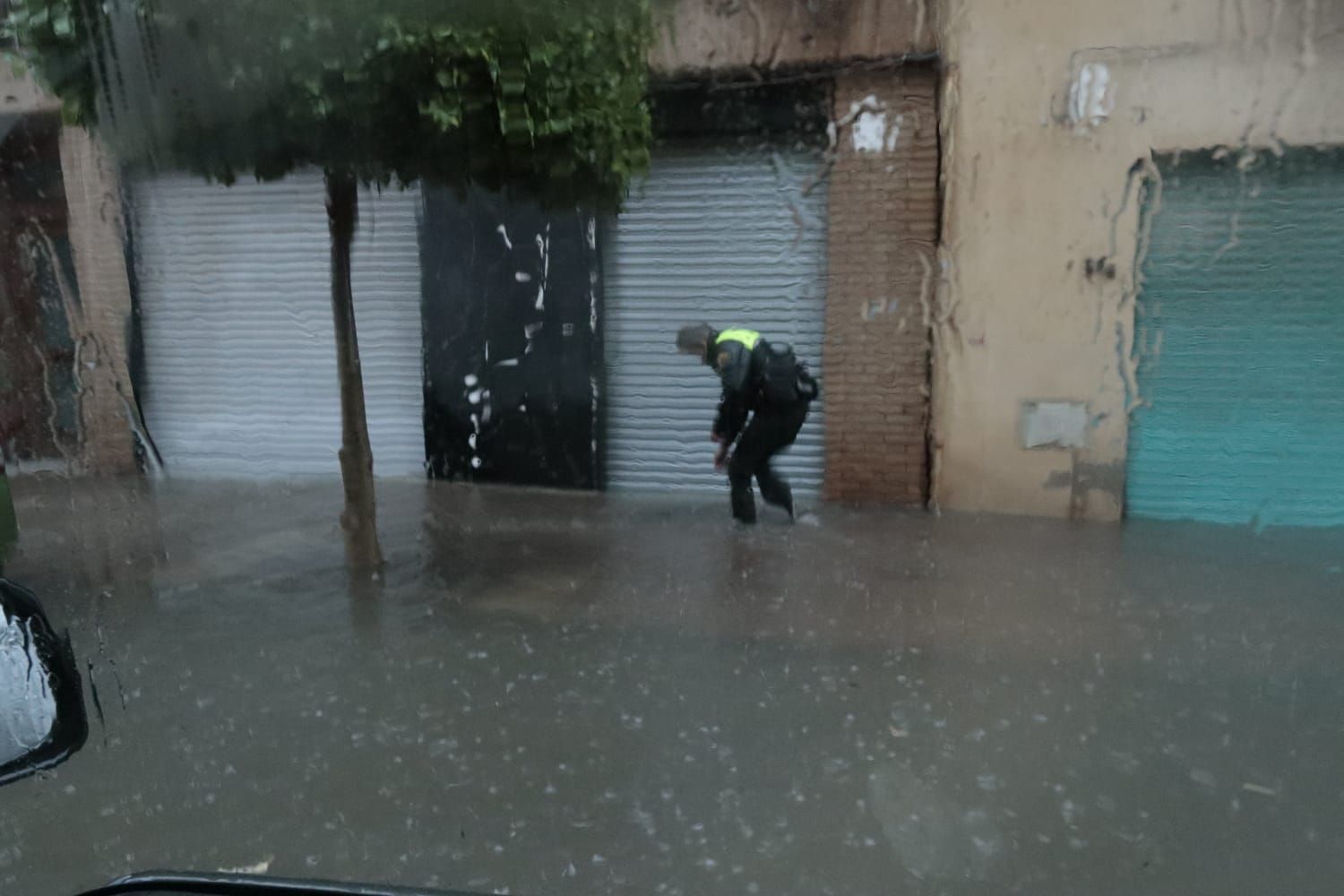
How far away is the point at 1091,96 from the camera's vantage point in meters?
3.95

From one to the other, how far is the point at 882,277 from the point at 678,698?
243 cm

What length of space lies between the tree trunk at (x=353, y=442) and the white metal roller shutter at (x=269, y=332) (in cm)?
4

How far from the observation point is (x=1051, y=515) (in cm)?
455

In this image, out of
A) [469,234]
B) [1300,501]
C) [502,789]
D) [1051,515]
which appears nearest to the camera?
[502,789]

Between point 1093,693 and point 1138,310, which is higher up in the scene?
point 1138,310

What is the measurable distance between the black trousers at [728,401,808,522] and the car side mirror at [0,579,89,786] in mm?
2895

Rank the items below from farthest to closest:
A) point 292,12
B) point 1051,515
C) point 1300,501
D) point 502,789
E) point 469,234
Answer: point 1051,515 < point 469,234 < point 1300,501 < point 292,12 < point 502,789

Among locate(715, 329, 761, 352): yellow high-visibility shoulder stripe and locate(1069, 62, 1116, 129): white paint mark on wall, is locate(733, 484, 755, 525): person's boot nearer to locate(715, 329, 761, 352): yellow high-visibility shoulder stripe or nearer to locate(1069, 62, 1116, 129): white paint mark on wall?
locate(715, 329, 761, 352): yellow high-visibility shoulder stripe

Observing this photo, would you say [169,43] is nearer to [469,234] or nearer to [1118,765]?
[469,234]

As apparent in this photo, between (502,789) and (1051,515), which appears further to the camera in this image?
(1051,515)

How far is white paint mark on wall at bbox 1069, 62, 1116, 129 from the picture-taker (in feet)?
12.8

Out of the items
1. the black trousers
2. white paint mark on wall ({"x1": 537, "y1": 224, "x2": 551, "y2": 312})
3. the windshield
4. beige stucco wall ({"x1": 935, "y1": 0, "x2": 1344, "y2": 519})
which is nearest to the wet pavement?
the windshield

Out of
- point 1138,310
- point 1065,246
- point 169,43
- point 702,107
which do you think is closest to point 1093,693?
point 1138,310

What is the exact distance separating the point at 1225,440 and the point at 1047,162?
1.50 m
